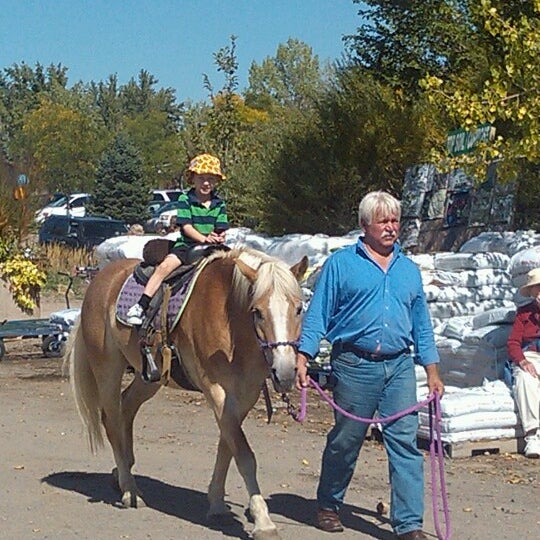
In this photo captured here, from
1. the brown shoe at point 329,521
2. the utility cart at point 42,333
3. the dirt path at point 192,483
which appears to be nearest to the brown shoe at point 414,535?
the dirt path at point 192,483

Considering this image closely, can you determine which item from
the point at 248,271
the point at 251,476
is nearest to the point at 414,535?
the point at 251,476

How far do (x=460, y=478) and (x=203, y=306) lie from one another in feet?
8.34

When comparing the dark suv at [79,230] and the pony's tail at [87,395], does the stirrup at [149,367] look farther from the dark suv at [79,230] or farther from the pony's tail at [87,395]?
the dark suv at [79,230]

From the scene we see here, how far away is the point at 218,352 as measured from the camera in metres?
6.40

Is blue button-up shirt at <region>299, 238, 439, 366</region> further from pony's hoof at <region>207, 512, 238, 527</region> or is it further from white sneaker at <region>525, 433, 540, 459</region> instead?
white sneaker at <region>525, 433, 540, 459</region>

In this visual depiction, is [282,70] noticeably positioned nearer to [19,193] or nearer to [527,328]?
[19,193]

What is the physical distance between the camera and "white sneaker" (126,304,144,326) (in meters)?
7.13

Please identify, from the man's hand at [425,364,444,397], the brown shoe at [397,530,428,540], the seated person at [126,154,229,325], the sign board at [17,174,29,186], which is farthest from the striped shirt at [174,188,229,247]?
the sign board at [17,174,29,186]

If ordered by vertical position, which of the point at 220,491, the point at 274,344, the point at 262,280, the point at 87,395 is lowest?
the point at 220,491

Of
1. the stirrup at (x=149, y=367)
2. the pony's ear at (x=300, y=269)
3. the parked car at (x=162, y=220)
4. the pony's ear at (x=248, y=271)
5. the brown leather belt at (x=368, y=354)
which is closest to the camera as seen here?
the brown leather belt at (x=368, y=354)

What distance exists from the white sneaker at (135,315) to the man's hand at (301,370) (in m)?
1.72

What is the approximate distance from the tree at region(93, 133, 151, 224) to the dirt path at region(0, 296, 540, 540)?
3765 centimetres

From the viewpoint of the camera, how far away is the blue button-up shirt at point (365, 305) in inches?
231

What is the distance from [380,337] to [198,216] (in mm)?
1846
